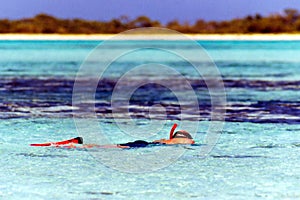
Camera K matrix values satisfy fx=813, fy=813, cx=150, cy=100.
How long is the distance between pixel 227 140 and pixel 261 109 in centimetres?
454

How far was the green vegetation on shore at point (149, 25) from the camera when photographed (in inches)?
4045

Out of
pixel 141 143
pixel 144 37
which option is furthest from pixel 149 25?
pixel 141 143

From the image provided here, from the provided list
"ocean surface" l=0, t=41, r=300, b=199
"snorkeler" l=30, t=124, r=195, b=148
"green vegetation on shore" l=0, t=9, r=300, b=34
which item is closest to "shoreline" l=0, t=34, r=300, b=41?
"green vegetation on shore" l=0, t=9, r=300, b=34

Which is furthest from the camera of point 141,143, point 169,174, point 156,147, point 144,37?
point 144,37

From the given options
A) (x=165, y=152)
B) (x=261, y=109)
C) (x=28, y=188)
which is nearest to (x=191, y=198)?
(x=28, y=188)

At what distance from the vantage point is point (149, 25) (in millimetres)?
105562

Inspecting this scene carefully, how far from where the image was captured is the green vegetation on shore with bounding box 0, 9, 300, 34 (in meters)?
103

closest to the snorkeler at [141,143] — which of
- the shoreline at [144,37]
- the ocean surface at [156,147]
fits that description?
the ocean surface at [156,147]

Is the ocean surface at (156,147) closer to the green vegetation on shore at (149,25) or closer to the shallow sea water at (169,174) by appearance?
the shallow sea water at (169,174)

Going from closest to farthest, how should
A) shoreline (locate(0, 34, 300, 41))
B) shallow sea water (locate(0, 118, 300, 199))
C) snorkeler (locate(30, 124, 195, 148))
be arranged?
shallow sea water (locate(0, 118, 300, 199)) → snorkeler (locate(30, 124, 195, 148)) → shoreline (locate(0, 34, 300, 41))

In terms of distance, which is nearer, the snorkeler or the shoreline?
the snorkeler

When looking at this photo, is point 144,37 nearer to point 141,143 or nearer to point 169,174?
point 141,143

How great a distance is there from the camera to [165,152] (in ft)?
40.5

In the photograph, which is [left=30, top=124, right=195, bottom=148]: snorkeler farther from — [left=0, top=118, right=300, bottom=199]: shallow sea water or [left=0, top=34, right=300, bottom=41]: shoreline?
[left=0, top=34, right=300, bottom=41]: shoreline
